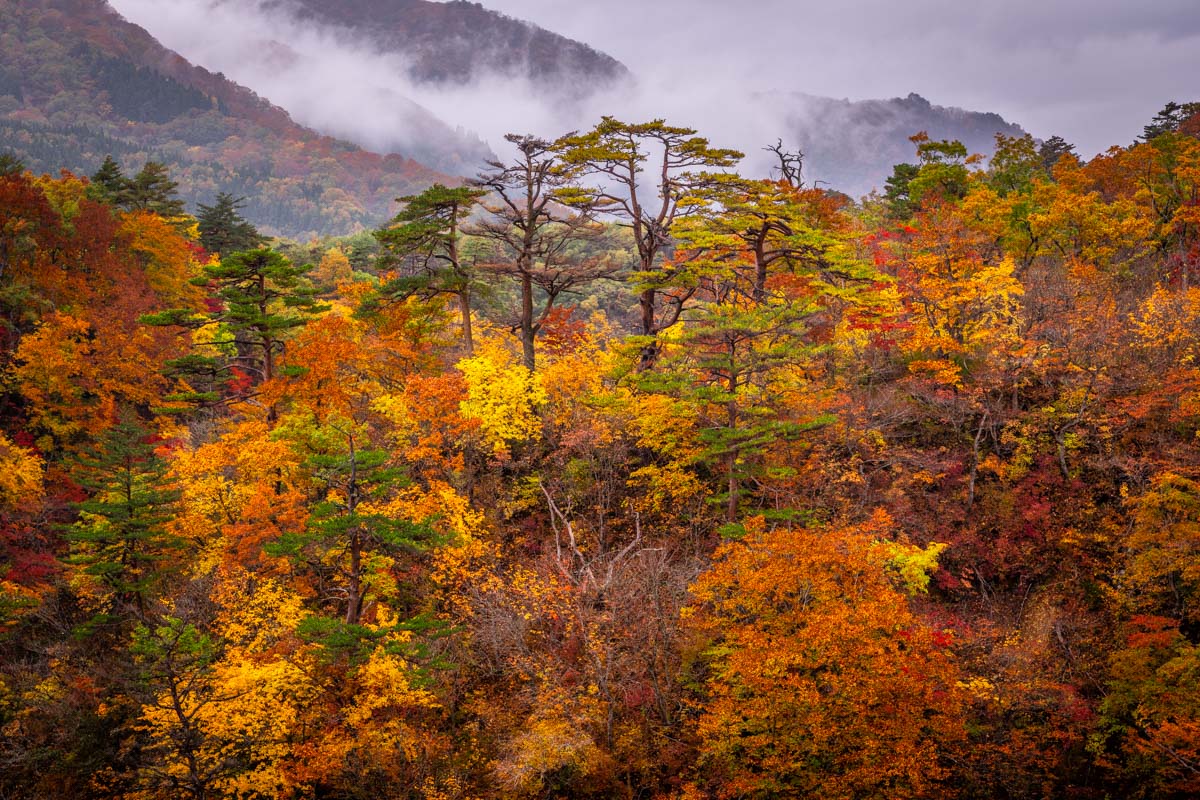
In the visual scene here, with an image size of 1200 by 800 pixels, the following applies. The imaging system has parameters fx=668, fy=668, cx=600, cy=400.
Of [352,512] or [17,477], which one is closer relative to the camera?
[352,512]

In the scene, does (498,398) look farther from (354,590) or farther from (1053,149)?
(1053,149)

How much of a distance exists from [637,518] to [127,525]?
1725cm

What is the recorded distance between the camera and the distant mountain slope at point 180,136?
5906 inches

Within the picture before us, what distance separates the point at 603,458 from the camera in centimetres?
2664

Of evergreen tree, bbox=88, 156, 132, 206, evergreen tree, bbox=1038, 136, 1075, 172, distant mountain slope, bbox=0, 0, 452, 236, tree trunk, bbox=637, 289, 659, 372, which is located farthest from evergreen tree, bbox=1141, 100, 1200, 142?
distant mountain slope, bbox=0, 0, 452, 236

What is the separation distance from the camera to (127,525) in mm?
22422

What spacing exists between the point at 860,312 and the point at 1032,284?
8745mm

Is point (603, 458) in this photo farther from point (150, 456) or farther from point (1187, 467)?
point (1187, 467)

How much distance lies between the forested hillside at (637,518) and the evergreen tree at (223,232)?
16095 mm

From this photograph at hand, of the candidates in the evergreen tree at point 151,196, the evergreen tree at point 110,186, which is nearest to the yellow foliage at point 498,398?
the evergreen tree at point 151,196

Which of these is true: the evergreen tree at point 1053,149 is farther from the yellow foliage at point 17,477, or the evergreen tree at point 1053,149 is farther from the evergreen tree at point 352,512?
the yellow foliage at point 17,477

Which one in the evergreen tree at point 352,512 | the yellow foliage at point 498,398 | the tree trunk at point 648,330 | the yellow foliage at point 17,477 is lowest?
the yellow foliage at point 17,477

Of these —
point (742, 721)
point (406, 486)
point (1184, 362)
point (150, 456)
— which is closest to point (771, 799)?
point (742, 721)

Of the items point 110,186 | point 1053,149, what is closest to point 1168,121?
point 1053,149
